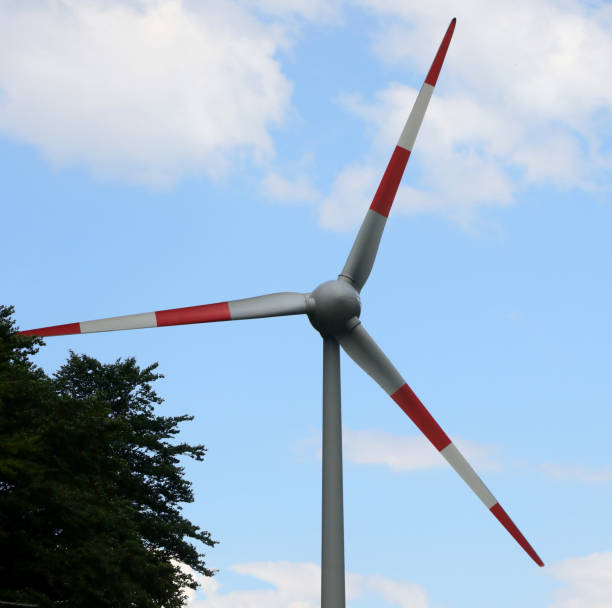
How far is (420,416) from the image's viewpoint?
33.2 m

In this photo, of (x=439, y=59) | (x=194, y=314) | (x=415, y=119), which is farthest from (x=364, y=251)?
(x=439, y=59)

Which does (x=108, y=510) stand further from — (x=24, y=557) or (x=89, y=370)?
(x=89, y=370)

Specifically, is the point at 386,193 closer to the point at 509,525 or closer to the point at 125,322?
the point at 125,322

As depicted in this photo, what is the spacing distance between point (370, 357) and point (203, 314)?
5735 mm

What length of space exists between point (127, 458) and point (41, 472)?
2619cm

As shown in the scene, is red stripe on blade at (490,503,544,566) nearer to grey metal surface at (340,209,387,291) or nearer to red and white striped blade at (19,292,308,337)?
grey metal surface at (340,209,387,291)

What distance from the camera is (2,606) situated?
109ft

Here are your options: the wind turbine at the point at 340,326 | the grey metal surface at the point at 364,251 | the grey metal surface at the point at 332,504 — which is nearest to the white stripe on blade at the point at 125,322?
the wind turbine at the point at 340,326

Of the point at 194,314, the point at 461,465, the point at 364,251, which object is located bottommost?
the point at 461,465

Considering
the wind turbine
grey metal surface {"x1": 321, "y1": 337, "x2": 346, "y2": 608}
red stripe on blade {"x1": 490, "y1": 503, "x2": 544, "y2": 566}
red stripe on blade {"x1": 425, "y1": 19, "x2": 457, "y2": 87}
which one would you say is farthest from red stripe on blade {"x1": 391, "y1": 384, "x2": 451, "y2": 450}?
red stripe on blade {"x1": 425, "y1": 19, "x2": 457, "y2": 87}

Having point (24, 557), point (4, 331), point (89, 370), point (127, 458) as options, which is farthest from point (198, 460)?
point (24, 557)

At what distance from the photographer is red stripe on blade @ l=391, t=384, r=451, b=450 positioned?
1299 inches

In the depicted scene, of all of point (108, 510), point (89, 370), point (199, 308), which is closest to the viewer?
point (199, 308)

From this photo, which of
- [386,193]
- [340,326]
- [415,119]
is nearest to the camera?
[340,326]
